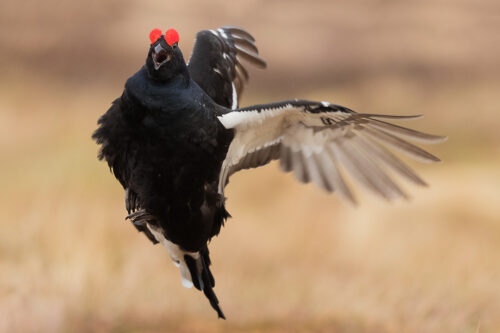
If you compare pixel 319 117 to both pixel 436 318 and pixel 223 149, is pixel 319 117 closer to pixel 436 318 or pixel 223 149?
pixel 223 149

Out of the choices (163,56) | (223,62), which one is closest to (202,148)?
(163,56)

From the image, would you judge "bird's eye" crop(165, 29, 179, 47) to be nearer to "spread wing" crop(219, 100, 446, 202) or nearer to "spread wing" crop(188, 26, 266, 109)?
"spread wing" crop(219, 100, 446, 202)

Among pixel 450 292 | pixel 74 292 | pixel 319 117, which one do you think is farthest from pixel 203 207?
pixel 450 292

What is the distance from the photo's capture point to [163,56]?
4395 millimetres

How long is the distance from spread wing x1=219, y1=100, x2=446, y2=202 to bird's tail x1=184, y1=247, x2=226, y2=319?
619 millimetres

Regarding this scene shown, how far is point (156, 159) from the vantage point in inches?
175

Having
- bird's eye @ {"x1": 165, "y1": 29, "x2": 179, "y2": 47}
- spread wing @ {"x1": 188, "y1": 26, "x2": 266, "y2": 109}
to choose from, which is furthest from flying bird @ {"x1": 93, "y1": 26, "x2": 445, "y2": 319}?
spread wing @ {"x1": 188, "y1": 26, "x2": 266, "y2": 109}

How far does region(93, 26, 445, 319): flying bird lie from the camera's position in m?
4.38

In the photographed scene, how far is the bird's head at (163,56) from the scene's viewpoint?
171 inches

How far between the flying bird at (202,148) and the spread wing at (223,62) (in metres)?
0.93

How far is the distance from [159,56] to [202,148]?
0.60 m

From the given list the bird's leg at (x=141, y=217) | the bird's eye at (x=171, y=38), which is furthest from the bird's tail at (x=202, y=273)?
the bird's eye at (x=171, y=38)

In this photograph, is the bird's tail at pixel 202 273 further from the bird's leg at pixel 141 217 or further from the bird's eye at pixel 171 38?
the bird's eye at pixel 171 38

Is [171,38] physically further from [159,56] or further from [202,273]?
[202,273]
